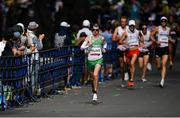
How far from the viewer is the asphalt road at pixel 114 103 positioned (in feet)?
60.3

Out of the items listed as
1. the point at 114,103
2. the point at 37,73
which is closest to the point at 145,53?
the point at 37,73

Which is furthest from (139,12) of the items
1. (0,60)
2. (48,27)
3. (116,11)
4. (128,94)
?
(0,60)

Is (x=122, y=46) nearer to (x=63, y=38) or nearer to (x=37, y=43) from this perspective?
(x=63, y=38)

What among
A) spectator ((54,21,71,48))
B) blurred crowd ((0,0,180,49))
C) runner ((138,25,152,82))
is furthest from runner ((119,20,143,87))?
blurred crowd ((0,0,180,49))

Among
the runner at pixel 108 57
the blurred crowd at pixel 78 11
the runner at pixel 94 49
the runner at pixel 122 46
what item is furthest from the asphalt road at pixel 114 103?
the blurred crowd at pixel 78 11

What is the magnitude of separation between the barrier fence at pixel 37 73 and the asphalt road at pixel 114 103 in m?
0.35

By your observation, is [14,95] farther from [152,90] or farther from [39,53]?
[152,90]

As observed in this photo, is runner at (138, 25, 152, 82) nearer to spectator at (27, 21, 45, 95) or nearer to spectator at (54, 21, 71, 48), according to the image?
spectator at (54, 21, 71, 48)

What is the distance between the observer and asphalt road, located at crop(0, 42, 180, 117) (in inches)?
723

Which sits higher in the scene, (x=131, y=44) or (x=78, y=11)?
(x=78, y=11)

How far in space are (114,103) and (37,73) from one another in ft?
7.43

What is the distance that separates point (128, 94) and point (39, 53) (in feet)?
9.01

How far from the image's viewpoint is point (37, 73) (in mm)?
21484

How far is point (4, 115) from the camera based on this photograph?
18.2 metres
